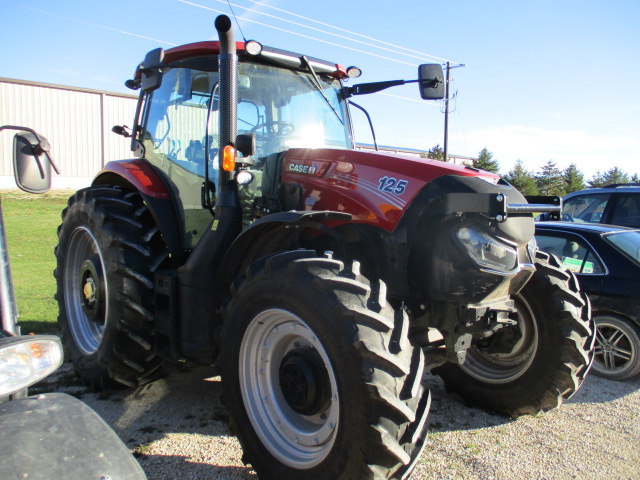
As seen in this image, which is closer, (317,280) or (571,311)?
(317,280)

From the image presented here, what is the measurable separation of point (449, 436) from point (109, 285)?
2.63 meters

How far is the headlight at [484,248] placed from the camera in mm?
2748

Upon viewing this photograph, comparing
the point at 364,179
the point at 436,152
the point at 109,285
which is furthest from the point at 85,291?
the point at 436,152

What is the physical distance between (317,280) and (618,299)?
13.0 ft

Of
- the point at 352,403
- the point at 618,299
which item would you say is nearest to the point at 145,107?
the point at 352,403

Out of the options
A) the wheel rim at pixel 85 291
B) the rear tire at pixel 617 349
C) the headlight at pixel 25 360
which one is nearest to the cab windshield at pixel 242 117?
the wheel rim at pixel 85 291

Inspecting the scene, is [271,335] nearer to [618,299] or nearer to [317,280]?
[317,280]

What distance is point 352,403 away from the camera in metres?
2.32

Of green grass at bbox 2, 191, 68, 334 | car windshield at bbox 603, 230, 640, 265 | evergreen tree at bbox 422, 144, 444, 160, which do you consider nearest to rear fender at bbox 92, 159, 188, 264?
green grass at bbox 2, 191, 68, 334

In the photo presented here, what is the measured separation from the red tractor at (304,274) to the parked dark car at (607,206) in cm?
519

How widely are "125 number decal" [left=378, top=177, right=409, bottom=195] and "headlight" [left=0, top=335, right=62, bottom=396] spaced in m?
1.95

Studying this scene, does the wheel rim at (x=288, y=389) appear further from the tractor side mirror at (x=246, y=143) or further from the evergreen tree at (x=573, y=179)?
the evergreen tree at (x=573, y=179)

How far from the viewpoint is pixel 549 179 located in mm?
39156

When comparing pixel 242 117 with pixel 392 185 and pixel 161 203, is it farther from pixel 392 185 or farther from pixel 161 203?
pixel 392 185
